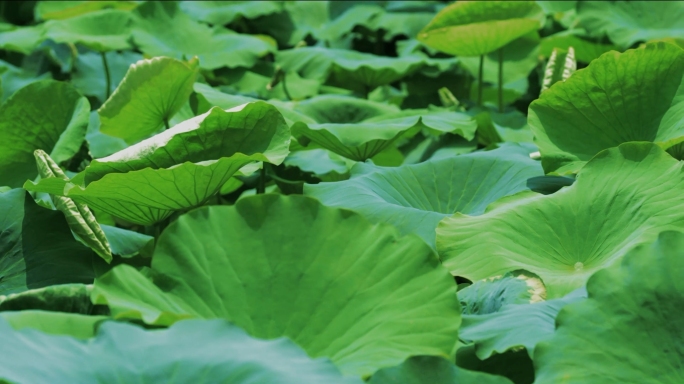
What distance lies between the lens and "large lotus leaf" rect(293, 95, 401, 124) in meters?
1.80

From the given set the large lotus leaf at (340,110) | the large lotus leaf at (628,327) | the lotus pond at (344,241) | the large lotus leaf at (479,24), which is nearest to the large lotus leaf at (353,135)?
the lotus pond at (344,241)

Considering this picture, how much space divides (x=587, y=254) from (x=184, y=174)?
1.64 ft

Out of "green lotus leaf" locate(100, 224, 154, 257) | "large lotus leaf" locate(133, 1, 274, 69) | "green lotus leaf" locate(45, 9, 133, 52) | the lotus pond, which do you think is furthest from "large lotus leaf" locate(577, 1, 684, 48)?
"green lotus leaf" locate(100, 224, 154, 257)

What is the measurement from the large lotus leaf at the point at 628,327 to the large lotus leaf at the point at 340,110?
1.05 metres

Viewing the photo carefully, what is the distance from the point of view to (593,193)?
3.44ft

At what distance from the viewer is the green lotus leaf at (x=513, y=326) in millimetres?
738

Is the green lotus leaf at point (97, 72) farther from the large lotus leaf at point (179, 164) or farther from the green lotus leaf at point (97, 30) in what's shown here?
the large lotus leaf at point (179, 164)

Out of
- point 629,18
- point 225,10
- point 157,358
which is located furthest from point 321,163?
point 225,10

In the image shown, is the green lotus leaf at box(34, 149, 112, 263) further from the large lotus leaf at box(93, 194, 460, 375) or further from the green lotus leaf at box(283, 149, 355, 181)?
the green lotus leaf at box(283, 149, 355, 181)

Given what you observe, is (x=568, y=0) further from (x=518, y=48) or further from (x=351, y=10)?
(x=351, y=10)

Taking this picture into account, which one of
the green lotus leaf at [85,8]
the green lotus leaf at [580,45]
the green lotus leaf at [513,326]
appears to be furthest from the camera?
the green lotus leaf at [85,8]

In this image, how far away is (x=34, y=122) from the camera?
58.0 inches

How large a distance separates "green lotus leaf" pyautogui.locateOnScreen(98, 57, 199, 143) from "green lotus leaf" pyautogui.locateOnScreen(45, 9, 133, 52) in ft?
2.79

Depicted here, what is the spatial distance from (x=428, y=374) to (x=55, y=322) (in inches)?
12.8
